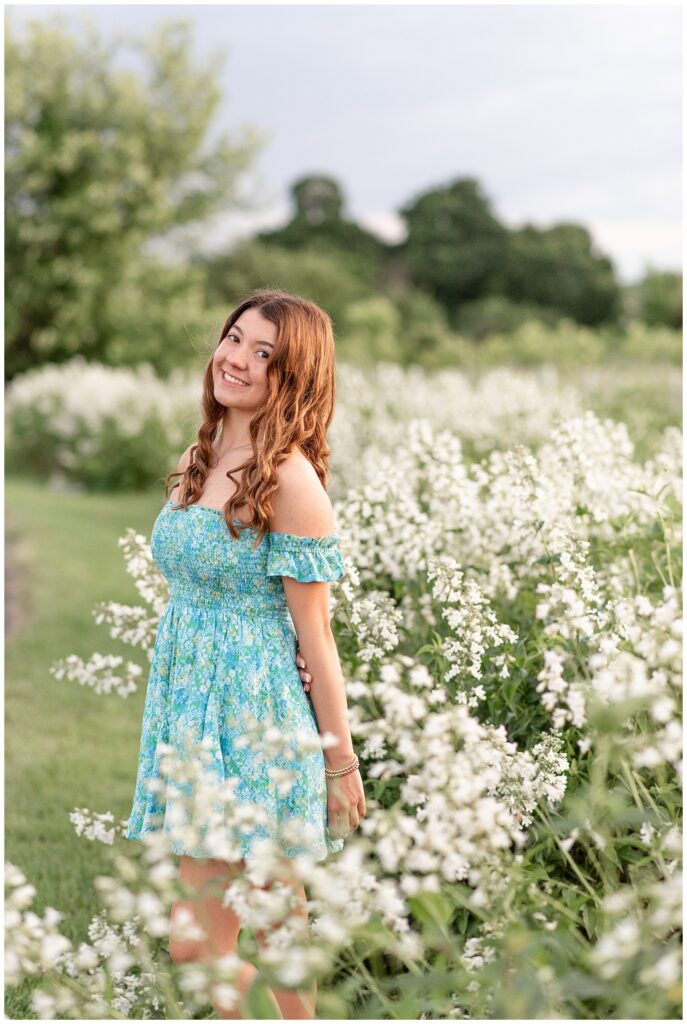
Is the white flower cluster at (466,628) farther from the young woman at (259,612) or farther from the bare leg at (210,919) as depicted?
the bare leg at (210,919)

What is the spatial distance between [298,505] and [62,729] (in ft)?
12.6

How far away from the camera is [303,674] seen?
2637mm

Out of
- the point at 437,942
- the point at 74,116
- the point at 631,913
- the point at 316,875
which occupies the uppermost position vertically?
the point at 74,116

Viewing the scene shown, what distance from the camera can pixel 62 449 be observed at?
1534cm

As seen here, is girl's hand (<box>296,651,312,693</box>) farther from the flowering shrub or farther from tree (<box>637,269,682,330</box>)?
tree (<box>637,269,682,330</box>)

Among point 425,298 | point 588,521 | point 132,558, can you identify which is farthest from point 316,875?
point 425,298

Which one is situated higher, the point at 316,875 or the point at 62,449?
the point at 62,449

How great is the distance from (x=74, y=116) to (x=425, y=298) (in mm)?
29634

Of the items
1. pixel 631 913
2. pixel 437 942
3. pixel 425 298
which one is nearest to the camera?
Answer: pixel 437 942

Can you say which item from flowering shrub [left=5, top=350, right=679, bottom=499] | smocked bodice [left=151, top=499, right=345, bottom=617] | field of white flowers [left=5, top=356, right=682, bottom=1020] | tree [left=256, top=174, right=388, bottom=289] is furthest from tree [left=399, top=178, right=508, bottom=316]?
smocked bodice [left=151, top=499, right=345, bottom=617]

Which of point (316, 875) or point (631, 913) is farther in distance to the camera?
point (631, 913)

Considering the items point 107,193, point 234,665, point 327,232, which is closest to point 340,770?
point 234,665

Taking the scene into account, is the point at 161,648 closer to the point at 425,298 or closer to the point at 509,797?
the point at 509,797

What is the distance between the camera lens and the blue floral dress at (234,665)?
2.54m
